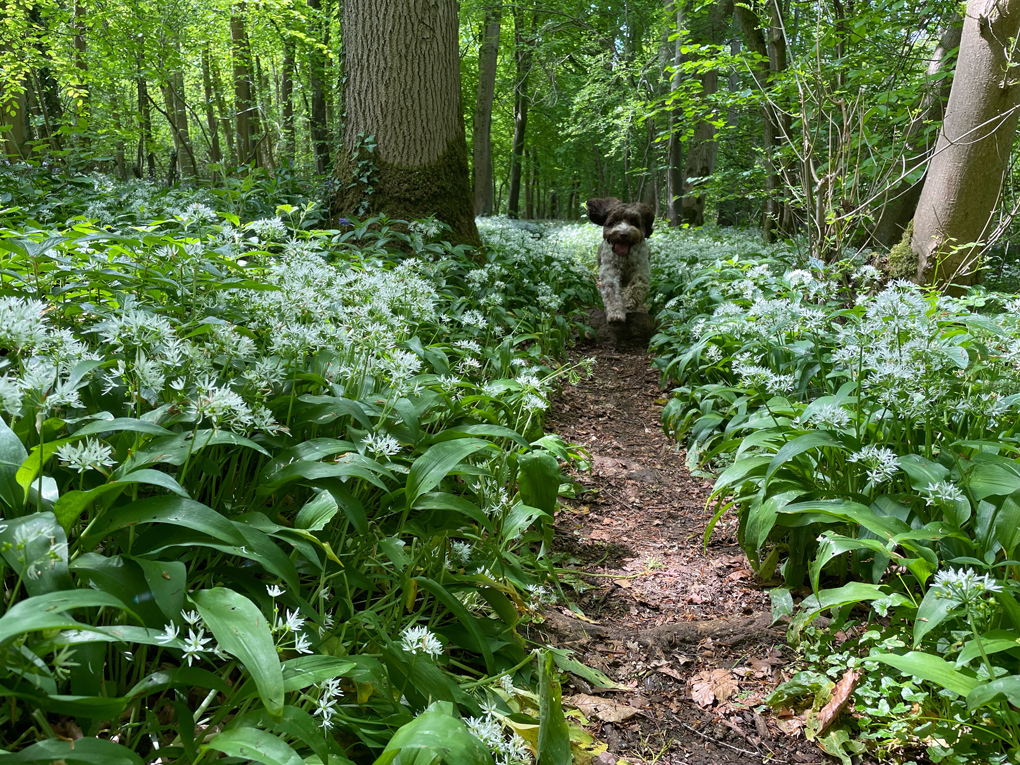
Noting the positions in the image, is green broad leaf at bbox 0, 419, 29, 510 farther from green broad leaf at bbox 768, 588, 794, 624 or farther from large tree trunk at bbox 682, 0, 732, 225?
large tree trunk at bbox 682, 0, 732, 225

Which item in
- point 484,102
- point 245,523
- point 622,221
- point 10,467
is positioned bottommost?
point 245,523

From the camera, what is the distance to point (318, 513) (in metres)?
1.79

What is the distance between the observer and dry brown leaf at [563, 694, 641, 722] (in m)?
2.07

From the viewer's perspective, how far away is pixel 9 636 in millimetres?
901

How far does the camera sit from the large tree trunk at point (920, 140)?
6273mm

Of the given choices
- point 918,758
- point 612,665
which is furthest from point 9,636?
point 918,758

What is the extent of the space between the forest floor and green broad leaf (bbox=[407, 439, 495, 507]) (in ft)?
2.80

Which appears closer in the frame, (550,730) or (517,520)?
(550,730)

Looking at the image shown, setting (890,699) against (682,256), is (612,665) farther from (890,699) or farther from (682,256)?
(682,256)

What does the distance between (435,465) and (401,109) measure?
499 cm

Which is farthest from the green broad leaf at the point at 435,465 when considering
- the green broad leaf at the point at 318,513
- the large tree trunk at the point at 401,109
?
the large tree trunk at the point at 401,109

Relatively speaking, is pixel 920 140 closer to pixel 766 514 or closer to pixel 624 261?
pixel 624 261

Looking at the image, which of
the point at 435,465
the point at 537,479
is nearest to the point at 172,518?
the point at 435,465

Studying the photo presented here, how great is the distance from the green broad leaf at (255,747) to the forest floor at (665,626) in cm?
104
